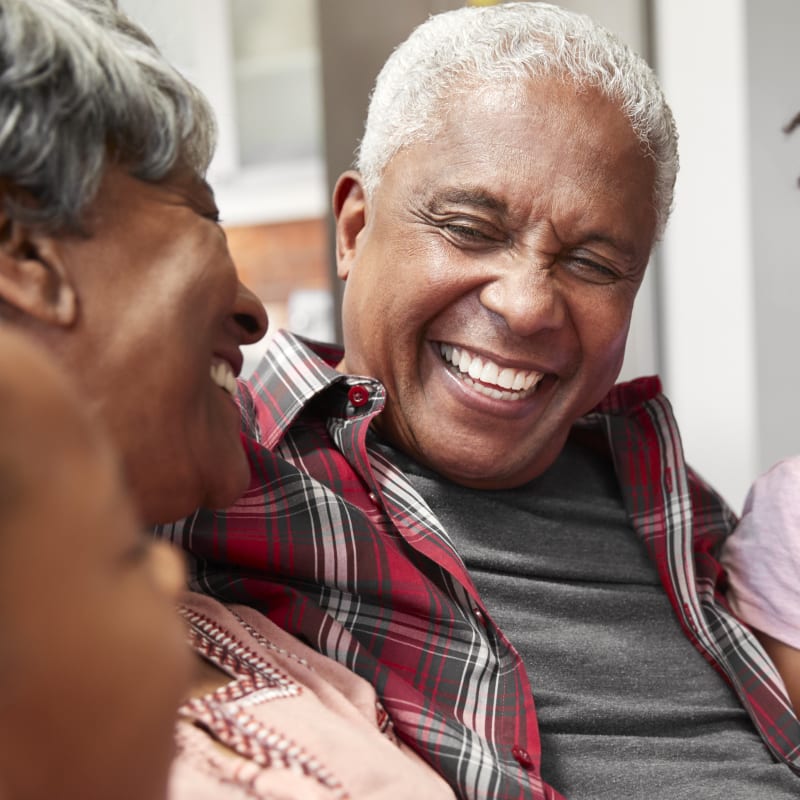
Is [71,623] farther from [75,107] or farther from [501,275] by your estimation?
[501,275]

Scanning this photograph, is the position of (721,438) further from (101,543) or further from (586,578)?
(101,543)

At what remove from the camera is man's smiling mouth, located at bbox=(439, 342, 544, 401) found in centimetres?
130

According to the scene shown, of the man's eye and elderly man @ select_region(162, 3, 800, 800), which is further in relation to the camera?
the man's eye

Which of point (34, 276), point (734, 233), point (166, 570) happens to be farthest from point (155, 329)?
point (734, 233)

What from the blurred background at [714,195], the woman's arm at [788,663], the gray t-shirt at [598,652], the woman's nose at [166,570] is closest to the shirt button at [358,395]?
the gray t-shirt at [598,652]

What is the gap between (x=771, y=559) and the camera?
4.64 feet

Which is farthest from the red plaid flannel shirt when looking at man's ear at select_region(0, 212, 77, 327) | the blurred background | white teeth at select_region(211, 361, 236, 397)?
the blurred background

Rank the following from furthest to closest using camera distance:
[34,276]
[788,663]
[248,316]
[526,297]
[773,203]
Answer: [773,203], [788,663], [526,297], [248,316], [34,276]

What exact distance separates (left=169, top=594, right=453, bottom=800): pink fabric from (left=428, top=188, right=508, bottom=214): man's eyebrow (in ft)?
1.94

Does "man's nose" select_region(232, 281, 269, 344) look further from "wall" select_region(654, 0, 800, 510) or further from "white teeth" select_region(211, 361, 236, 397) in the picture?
"wall" select_region(654, 0, 800, 510)

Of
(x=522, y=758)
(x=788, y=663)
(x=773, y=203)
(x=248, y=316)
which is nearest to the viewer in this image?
(x=248, y=316)

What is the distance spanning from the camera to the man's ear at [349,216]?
4.80ft

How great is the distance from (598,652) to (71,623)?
3.29 feet

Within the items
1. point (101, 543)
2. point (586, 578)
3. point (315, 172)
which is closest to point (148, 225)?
point (101, 543)
